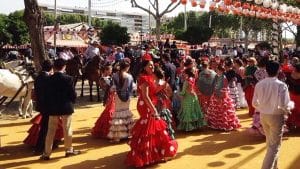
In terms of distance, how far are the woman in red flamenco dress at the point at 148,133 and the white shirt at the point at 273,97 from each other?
6.04ft

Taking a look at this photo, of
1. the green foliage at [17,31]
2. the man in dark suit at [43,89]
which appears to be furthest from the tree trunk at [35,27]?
the green foliage at [17,31]

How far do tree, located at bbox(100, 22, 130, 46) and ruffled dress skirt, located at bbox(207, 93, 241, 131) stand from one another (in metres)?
23.1

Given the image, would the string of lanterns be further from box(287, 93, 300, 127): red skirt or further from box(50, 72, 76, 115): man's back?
box(50, 72, 76, 115): man's back

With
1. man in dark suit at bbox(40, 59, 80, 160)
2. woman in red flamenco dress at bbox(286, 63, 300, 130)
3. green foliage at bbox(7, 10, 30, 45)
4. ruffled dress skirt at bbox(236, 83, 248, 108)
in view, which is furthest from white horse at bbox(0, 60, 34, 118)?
green foliage at bbox(7, 10, 30, 45)

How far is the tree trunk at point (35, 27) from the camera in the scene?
12445mm

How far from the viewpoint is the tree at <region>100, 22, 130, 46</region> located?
33.1 m

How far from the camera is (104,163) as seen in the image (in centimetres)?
800

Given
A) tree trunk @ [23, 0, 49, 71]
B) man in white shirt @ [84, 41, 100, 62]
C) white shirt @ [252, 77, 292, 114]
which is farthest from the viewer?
man in white shirt @ [84, 41, 100, 62]

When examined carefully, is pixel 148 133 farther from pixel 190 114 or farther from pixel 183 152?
pixel 190 114

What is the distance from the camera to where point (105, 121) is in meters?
9.98

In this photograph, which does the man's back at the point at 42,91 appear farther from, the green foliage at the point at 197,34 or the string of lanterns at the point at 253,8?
the green foliage at the point at 197,34

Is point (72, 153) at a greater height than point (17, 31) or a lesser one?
lesser

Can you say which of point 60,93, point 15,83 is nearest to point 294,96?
point 60,93

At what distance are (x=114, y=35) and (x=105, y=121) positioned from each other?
23744 millimetres
